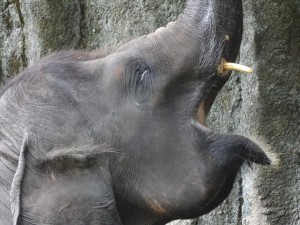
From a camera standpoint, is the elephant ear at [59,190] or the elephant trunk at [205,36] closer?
the elephant ear at [59,190]

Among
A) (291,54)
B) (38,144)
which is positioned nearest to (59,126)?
(38,144)

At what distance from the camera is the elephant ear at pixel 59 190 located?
231cm

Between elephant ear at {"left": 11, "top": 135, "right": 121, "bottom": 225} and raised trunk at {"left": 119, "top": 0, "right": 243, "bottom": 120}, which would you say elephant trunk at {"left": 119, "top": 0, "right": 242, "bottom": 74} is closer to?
raised trunk at {"left": 119, "top": 0, "right": 243, "bottom": 120}

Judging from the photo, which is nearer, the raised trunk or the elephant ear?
the elephant ear

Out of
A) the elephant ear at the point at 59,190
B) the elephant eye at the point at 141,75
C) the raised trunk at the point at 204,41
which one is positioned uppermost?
the raised trunk at the point at 204,41

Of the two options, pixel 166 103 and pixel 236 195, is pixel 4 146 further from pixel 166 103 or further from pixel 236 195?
pixel 236 195

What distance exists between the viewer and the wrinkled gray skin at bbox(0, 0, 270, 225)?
2.38 m

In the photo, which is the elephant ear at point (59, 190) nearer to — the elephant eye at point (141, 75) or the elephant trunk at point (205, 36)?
the elephant eye at point (141, 75)

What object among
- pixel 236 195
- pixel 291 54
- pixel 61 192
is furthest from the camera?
pixel 236 195

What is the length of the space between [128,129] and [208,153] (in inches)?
8.2

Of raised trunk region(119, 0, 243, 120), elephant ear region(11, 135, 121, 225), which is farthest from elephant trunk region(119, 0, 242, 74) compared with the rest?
elephant ear region(11, 135, 121, 225)

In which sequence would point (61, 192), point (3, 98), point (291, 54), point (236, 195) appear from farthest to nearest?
point (236, 195), point (291, 54), point (3, 98), point (61, 192)

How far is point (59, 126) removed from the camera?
2.38 m

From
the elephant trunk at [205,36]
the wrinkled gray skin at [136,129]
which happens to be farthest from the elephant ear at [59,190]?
the elephant trunk at [205,36]
